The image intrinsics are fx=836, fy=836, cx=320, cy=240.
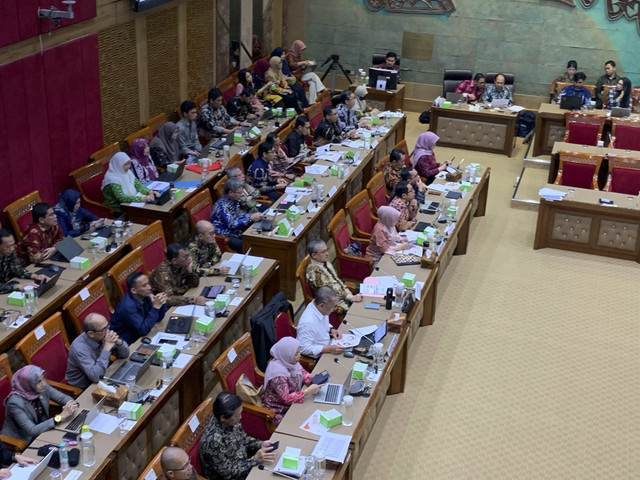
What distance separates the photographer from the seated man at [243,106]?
1372 centimetres

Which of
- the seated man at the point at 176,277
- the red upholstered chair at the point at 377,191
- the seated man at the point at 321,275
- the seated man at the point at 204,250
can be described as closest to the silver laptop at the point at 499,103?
the red upholstered chair at the point at 377,191

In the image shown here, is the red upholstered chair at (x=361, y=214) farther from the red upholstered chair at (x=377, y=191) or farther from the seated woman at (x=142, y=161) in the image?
the seated woman at (x=142, y=161)

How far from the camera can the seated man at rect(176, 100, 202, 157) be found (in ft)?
39.9

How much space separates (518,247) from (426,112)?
5.42 m

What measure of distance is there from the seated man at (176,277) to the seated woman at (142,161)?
9.34ft

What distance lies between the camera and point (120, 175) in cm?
1034

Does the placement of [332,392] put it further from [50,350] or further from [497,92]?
→ [497,92]

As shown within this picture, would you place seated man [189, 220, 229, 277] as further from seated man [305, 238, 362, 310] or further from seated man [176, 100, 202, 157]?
seated man [176, 100, 202, 157]

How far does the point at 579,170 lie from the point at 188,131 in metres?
5.90

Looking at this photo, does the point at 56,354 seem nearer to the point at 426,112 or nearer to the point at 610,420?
the point at 610,420

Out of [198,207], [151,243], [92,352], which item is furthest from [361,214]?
[92,352]

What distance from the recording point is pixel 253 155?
12258 millimetres

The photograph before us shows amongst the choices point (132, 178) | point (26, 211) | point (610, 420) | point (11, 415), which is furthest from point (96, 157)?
point (610, 420)

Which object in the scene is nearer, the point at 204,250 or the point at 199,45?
the point at 204,250
